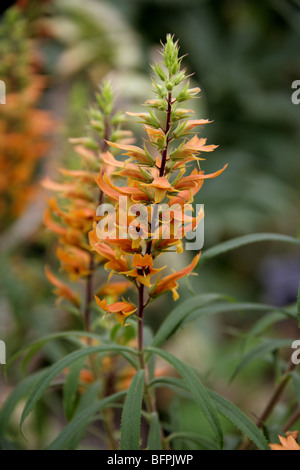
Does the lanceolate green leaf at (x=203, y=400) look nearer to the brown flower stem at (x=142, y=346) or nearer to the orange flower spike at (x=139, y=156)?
the brown flower stem at (x=142, y=346)

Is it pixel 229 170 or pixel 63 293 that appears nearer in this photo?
pixel 63 293

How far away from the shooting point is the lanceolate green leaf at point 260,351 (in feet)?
2.13

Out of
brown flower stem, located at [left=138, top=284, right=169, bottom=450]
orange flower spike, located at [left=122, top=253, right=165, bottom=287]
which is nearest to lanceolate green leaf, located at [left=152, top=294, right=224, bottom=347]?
brown flower stem, located at [left=138, top=284, right=169, bottom=450]

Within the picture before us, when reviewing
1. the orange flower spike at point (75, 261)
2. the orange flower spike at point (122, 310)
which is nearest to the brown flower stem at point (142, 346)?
the orange flower spike at point (122, 310)

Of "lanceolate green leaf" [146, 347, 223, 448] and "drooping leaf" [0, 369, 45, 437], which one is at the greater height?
"lanceolate green leaf" [146, 347, 223, 448]

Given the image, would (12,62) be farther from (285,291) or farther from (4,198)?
(285,291)

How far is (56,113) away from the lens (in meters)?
1.99

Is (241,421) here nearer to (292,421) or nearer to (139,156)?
(292,421)

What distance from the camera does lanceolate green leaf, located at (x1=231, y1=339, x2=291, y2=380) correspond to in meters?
0.65

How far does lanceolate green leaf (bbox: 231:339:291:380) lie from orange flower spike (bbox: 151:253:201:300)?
0.63ft

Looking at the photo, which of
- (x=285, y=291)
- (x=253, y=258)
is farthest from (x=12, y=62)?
(x=253, y=258)

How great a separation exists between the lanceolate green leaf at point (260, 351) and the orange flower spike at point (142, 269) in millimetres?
238

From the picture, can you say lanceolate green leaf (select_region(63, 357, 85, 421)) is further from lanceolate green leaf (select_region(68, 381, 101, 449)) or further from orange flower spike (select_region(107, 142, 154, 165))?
orange flower spike (select_region(107, 142, 154, 165))
